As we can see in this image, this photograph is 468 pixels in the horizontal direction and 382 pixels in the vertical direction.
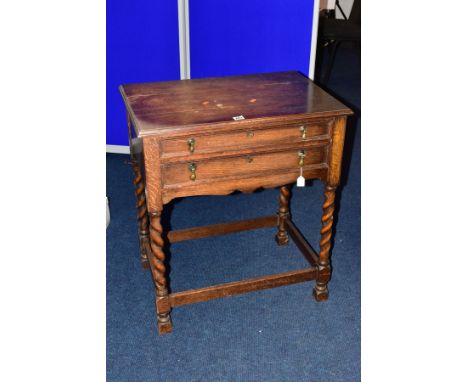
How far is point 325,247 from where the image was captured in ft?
7.32

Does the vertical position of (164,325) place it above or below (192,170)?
below

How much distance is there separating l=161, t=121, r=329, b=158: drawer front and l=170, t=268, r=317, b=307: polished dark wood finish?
0.66m

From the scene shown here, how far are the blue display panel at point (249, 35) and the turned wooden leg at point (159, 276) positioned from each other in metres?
1.61

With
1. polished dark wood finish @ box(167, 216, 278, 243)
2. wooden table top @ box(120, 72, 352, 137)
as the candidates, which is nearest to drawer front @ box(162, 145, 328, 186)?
wooden table top @ box(120, 72, 352, 137)

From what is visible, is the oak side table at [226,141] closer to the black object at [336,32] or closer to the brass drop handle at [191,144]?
the brass drop handle at [191,144]

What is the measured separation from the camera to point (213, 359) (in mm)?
2049

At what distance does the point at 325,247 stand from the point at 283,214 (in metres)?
0.49

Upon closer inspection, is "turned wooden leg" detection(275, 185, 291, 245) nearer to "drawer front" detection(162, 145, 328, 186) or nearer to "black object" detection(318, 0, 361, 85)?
"drawer front" detection(162, 145, 328, 186)

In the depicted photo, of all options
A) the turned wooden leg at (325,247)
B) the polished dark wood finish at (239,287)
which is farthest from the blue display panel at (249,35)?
the polished dark wood finish at (239,287)

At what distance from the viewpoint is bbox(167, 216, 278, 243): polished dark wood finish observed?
262 centimetres

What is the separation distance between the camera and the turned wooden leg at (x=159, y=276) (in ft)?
6.39

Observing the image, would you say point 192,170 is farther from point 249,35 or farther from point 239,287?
point 249,35

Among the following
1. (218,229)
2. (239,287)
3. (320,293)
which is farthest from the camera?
(218,229)

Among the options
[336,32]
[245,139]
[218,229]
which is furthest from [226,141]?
[336,32]
